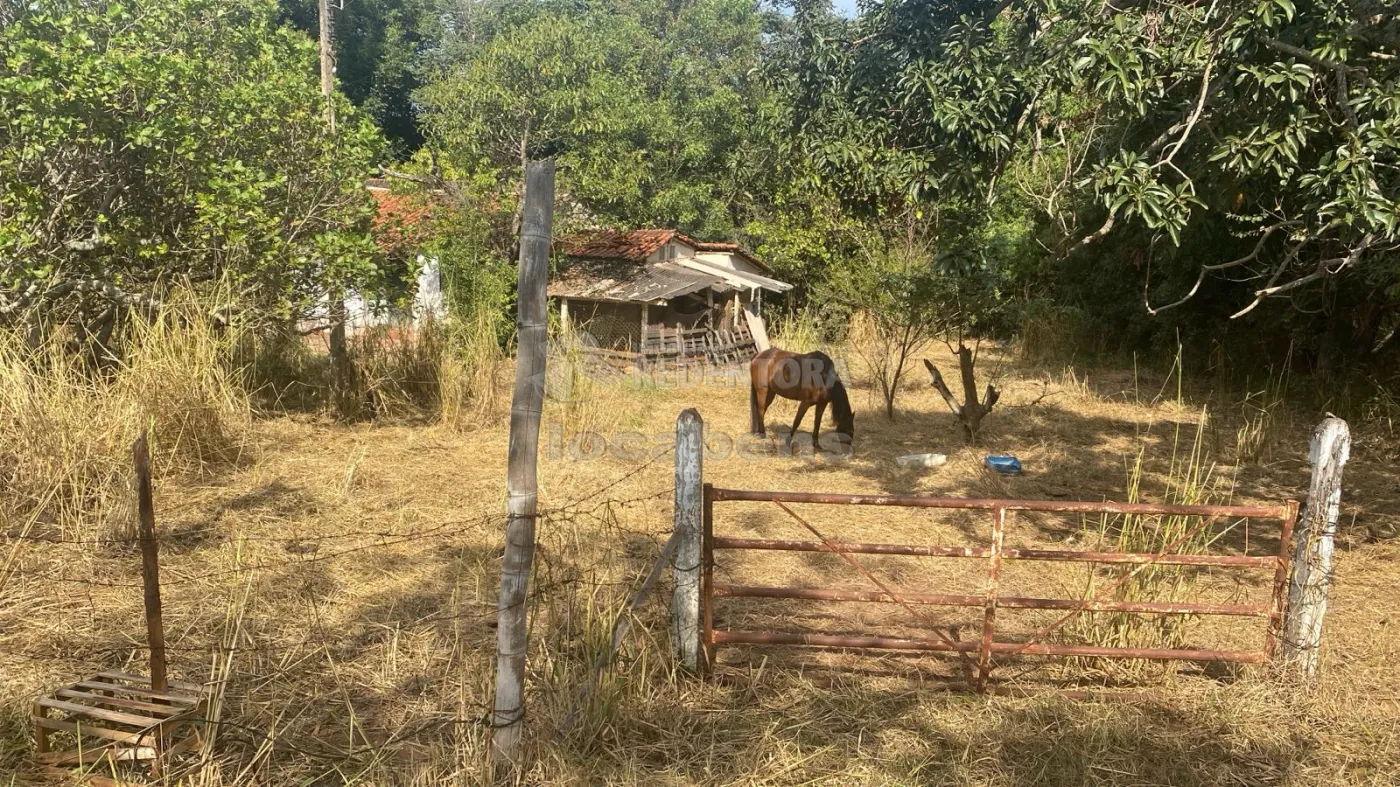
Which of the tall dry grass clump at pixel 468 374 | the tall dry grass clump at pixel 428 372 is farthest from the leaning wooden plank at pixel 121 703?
the tall dry grass clump at pixel 428 372

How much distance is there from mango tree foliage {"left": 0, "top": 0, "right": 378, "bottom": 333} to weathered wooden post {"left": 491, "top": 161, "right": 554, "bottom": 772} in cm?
626

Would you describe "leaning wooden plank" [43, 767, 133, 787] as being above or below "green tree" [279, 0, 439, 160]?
below

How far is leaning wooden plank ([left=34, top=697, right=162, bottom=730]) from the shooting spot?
3.14m

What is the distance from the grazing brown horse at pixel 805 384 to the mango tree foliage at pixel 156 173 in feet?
13.3

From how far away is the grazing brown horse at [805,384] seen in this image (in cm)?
909

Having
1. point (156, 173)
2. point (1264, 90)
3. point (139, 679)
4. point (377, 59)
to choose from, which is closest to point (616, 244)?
point (156, 173)

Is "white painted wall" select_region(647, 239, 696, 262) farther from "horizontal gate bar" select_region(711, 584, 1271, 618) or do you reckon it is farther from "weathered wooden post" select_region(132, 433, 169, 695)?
"weathered wooden post" select_region(132, 433, 169, 695)

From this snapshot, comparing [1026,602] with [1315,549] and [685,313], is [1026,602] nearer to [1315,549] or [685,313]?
[1315,549]

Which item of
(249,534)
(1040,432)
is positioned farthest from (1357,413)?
(249,534)

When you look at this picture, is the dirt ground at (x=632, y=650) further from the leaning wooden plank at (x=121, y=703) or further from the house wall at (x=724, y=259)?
the house wall at (x=724, y=259)

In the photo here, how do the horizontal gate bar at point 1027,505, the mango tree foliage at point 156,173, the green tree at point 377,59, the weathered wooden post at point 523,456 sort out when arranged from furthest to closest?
the green tree at point 377,59
the mango tree foliage at point 156,173
the horizontal gate bar at point 1027,505
the weathered wooden post at point 523,456

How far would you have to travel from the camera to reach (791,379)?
Result: 9367 mm

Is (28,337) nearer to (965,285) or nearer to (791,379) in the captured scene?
(791,379)

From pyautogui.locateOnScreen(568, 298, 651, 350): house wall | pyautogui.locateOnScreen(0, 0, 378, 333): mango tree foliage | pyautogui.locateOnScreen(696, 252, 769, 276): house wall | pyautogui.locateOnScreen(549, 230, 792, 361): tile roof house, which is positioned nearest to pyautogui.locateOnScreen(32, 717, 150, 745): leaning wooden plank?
pyautogui.locateOnScreen(0, 0, 378, 333): mango tree foliage
